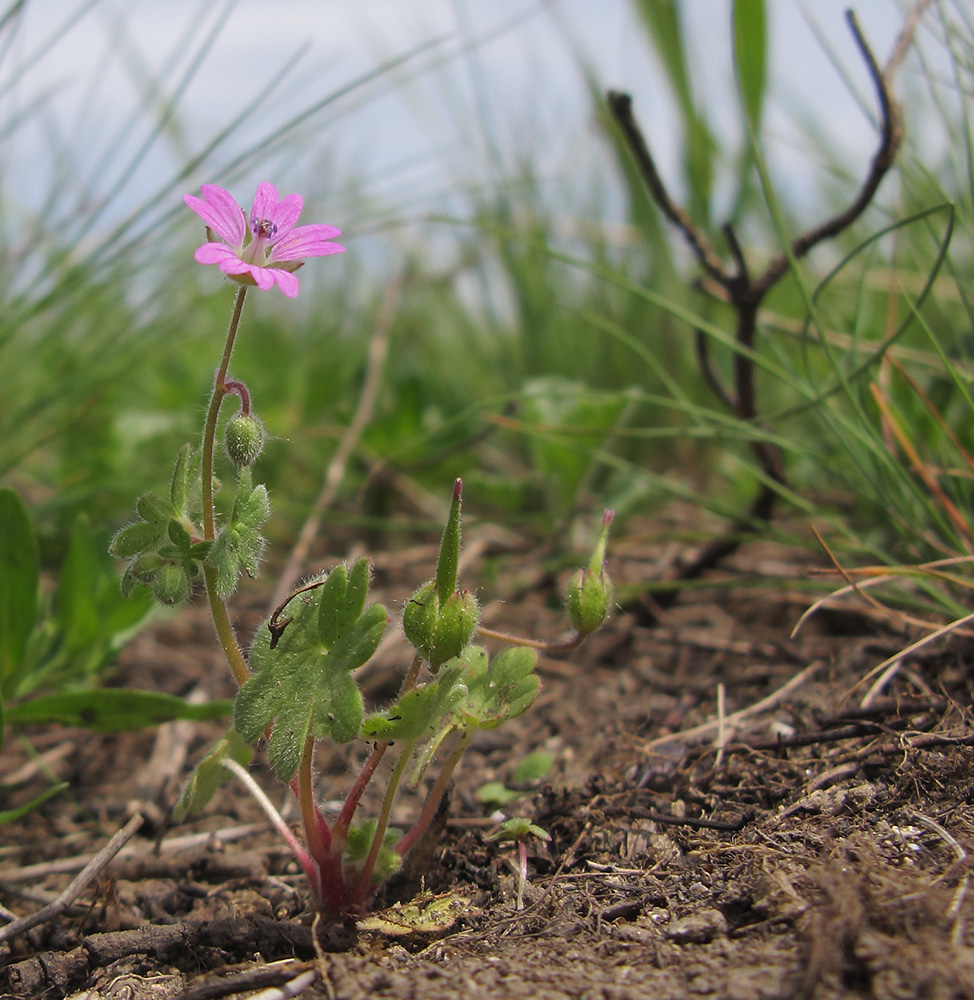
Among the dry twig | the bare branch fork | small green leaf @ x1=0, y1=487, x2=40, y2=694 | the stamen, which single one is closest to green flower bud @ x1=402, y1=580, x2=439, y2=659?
the stamen

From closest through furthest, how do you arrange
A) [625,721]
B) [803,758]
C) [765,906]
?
[765,906] < [803,758] < [625,721]

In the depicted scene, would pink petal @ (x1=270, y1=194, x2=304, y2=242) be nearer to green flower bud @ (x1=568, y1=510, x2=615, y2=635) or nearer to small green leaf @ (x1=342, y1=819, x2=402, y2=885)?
green flower bud @ (x1=568, y1=510, x2=615, y2=635)

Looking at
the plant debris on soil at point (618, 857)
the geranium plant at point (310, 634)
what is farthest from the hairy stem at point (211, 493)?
the plant debris on soil at point (618, 857)

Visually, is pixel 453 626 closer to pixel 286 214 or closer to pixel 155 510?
pixel 155 510

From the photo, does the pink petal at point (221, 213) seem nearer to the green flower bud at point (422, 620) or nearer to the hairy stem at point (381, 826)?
the green flower bud at point (422, 620)

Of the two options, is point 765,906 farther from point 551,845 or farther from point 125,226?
point 125,226

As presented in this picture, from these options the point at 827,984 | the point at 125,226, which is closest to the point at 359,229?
the point at 125,226
